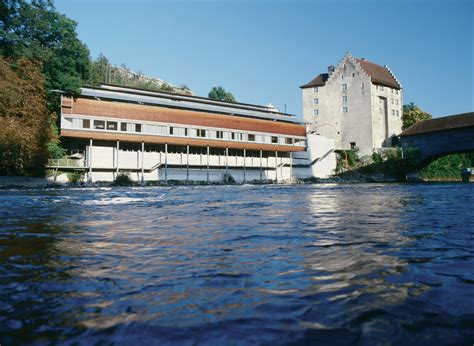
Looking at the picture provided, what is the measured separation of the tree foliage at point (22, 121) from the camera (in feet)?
73.8

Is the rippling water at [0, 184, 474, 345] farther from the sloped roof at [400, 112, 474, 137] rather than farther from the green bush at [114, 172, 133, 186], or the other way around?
the sloped roof at [400, 112, 474, 137]

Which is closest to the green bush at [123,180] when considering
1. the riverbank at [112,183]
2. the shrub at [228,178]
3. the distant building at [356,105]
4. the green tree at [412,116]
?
the riverbank at [112,183]

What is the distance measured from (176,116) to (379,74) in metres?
43.1

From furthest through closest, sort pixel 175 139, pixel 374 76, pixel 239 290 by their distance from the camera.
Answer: pixel 374 76, pixel 175 139, pixel 239 290

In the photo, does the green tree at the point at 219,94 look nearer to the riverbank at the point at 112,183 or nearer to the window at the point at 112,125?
the riverbank at the point at 112,183

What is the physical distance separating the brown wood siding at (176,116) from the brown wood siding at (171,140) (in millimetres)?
1864

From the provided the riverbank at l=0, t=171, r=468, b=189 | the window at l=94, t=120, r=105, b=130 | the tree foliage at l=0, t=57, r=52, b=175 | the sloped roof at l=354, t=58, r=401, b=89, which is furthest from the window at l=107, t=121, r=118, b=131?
the sloped roof at l=354, t=58, r=401, b=89

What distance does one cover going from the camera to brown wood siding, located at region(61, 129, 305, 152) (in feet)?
105

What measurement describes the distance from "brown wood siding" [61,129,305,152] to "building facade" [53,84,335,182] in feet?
0.27

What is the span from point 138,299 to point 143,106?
1404 inches

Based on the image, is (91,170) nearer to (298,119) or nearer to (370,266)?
(298,119)

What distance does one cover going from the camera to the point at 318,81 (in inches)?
2559

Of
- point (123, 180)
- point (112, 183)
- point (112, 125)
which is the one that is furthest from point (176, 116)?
point (112, 183)

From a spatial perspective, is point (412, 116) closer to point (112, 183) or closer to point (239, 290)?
point (112, 183)
